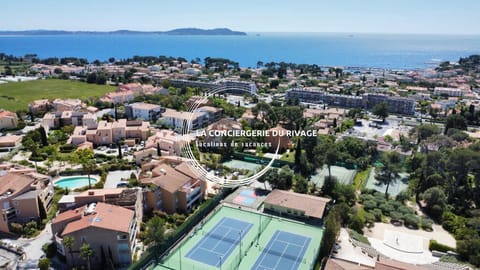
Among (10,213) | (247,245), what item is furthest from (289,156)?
(10,213)

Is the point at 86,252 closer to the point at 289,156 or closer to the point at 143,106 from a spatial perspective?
the point at 289,156

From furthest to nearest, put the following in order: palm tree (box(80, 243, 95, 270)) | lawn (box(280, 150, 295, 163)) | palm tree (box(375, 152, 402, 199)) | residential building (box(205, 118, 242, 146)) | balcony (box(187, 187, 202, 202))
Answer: residential building (box(205, 118, 242, 146)), lawn (box(280, 150, 295, 163)), palm tree (box(375, 152, 402, 199)), balcony (box(187, 187, 202, 202)), palm tree (box(80, 243, 95, 270))

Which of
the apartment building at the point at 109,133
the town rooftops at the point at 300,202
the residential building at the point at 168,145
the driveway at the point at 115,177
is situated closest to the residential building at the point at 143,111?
the apartment building at the point at 109,133

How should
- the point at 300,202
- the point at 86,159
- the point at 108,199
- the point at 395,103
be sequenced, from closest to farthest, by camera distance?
the point at 108,199 → the point at 300,202 → the point at 86,159 → the point at 395,103

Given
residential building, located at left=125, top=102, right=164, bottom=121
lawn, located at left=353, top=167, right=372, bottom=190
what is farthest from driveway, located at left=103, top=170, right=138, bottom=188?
lawn, located at left=353, top=167, right=372, bottom=190

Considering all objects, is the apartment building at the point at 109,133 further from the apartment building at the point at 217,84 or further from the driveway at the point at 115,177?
the apartment building at the point at 217,84

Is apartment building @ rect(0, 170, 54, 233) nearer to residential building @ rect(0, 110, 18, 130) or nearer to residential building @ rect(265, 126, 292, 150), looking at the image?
residential building @ rect(0, 110, 18, 130)

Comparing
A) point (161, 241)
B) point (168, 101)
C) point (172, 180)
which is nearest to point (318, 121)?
point (168, 101)
